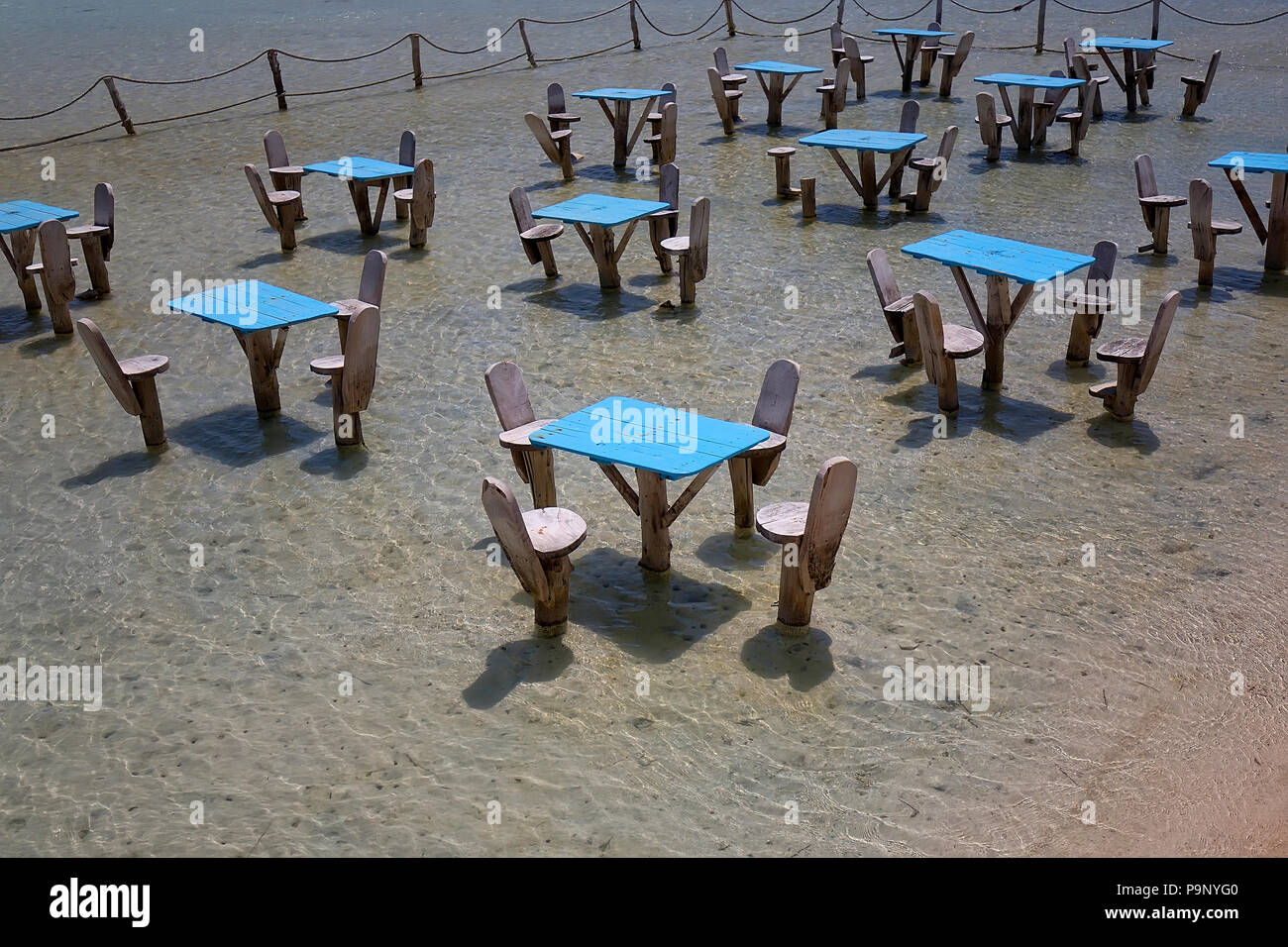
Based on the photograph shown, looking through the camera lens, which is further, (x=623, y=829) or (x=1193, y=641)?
(x=1193, y=641)

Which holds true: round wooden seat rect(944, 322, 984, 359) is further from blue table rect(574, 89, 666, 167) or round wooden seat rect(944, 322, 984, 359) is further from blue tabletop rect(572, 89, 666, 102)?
blue tabletop rect(572, 89, 666, 102)

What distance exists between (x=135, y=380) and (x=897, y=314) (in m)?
5.73

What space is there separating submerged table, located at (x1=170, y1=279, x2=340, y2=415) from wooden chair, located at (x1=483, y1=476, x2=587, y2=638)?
304cm

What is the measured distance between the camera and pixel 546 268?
11422mm

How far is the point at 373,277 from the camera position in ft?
30.1

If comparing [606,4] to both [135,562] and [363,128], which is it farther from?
[135,562]

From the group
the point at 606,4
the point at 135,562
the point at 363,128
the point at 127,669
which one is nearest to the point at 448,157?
the point at 363,128

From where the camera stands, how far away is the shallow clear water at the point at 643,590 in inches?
190

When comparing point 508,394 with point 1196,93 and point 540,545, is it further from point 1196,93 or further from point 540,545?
point 1196,93

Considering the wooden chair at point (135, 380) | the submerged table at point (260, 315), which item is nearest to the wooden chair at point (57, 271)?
the submerged table at point (260, 315)

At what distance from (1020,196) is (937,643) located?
9.39 m

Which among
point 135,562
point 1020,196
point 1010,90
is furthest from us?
point 1010,90

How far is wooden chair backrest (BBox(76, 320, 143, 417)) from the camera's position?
7645 mm

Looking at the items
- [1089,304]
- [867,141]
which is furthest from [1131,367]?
[867,141]
